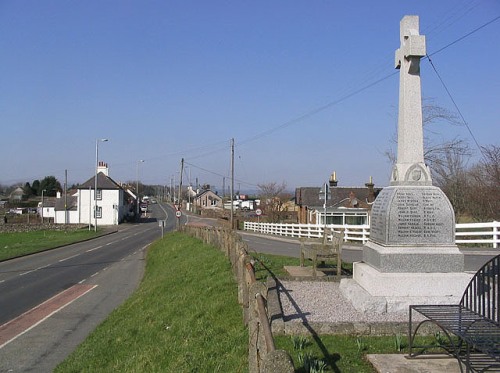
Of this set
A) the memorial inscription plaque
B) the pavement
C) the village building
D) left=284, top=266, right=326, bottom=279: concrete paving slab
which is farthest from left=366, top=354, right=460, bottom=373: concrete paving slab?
the village building

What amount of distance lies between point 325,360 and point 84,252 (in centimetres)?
3614

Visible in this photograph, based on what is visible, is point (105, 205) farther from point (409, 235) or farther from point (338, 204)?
point (409, 235)

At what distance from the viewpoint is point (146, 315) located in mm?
12672

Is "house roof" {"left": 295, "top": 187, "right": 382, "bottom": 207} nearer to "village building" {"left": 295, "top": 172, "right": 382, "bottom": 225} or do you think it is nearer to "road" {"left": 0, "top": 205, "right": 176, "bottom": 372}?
"village building" {"left": 295, "top": 172, "right": 382, "bottom": 225}

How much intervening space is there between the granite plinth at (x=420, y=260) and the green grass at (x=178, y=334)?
2529 millimetres

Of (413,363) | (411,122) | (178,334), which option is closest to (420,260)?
(411,122)

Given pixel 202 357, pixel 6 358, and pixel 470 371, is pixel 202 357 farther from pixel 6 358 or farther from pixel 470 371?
pixel 6 358

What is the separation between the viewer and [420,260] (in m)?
8.57

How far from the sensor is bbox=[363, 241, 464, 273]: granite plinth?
8570 mm

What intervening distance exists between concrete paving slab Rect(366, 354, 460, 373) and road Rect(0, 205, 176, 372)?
767 centimetres

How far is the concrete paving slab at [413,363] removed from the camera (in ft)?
18.1

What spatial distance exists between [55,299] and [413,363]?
55.7 ft

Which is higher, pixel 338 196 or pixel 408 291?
pixel 338 196

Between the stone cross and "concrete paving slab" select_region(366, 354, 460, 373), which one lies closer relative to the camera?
"concrete paving slab" select_region(366, 354, 460, 373)
